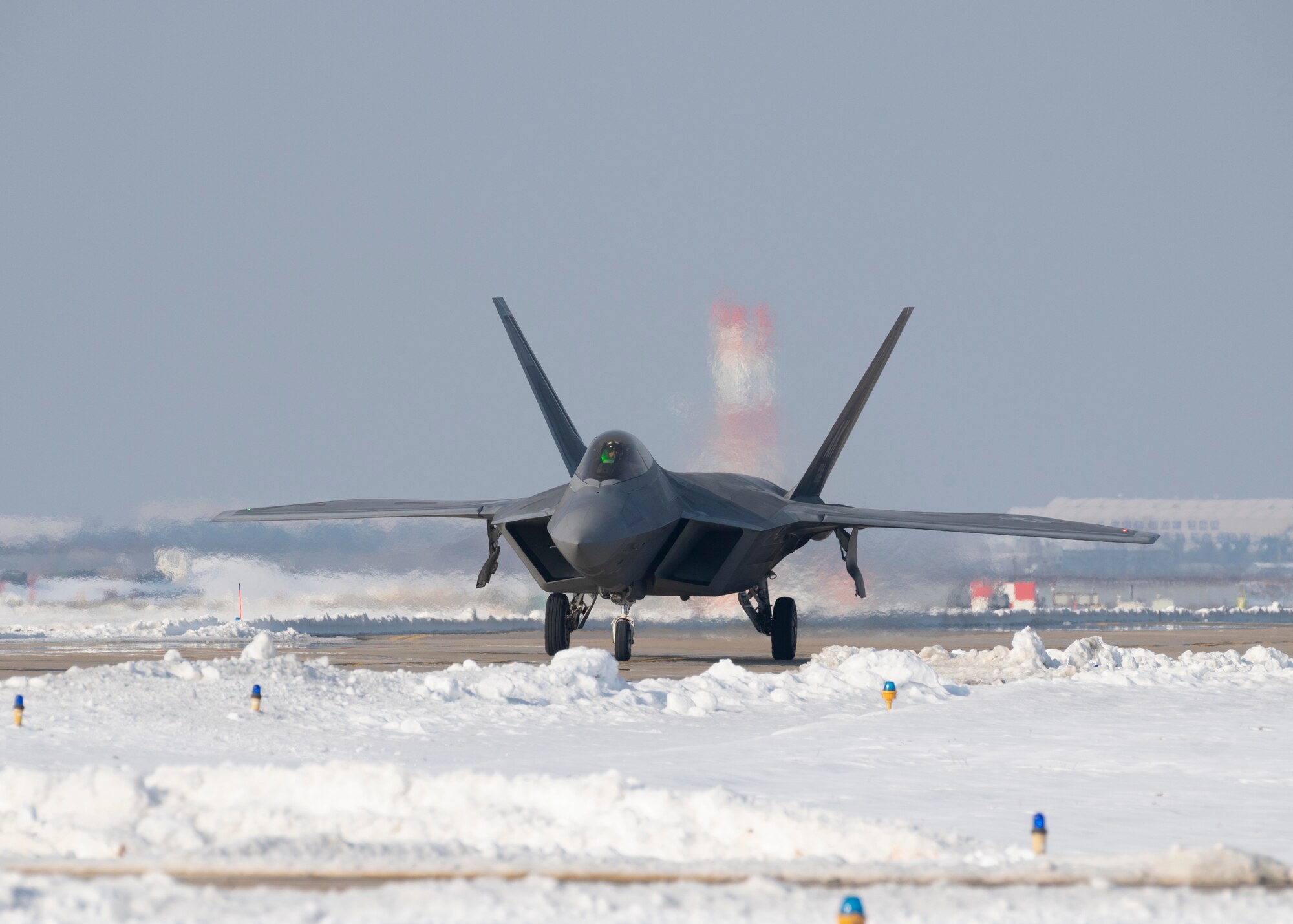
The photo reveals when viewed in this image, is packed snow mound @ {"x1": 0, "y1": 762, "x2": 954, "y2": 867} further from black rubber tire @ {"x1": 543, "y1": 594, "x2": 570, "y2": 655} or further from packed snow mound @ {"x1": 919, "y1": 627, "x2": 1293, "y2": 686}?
black rubber tire @ {"x1": 543, "y1": 594, "x2": 570, "y2": 655}

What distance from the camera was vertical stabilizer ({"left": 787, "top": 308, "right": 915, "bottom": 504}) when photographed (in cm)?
2431

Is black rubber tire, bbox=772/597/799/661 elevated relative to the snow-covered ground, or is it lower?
lower

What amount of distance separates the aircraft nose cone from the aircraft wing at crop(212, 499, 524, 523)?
4.67 m

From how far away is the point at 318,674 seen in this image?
13219 mm

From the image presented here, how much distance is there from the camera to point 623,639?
19.6m

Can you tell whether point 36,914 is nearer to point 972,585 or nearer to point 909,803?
point 909,803

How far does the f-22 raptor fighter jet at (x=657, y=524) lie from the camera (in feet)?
62.2

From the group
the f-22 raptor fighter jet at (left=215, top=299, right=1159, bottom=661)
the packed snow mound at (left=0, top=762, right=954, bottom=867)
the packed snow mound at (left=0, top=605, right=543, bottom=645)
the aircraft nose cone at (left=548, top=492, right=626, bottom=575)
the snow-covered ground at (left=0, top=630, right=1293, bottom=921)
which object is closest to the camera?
the snow-covered ground at (left=0, top=630, right=1293, bottom=921)

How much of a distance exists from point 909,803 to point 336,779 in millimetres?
3168

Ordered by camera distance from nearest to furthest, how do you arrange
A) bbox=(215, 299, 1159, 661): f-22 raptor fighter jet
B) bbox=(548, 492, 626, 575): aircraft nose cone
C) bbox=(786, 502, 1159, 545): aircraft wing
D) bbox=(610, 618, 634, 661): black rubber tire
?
bbox=(548, 492, 626, 575): aircraft nose cone < bbox=(215, 299, 1159, 661): f-22 raptor fighter jet < bbox=(610, 618, 634, 661): black rubber tire < bbox=(786, 502, 1159, 545): aircraft wing

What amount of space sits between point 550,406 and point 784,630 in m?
5.85

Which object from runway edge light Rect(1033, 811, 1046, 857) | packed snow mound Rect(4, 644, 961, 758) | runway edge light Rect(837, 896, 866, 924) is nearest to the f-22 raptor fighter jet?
packed snow mound Rect(4, 644, 961, 758)

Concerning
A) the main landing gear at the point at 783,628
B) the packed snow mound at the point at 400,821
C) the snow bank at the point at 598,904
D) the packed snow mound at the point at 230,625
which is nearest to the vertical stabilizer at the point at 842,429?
the main landing gear at the point at 783,628

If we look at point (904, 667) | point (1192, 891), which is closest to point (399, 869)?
point (1192, 891)
